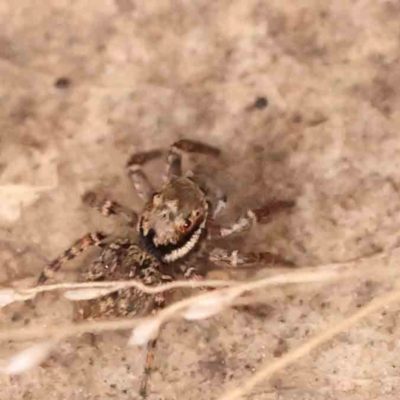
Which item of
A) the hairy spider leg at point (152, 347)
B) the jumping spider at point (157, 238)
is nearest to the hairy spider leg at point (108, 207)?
the jumping spider at point (157, 238)

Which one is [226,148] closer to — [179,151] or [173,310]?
[179,151]

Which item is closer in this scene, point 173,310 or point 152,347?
point 173,310

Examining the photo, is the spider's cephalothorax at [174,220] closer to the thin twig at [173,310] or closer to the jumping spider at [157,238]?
the jumping spider at [157,238]

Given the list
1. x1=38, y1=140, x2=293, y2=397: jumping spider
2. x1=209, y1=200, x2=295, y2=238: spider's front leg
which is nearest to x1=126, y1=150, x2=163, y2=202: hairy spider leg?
x1=38, y1=140, x2=293, y2=397: jumping spider

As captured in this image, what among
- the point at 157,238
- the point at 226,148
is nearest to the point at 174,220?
the point at 157,238

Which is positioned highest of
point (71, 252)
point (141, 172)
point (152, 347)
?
point (141, 172)

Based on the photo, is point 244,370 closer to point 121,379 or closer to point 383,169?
point 121,379

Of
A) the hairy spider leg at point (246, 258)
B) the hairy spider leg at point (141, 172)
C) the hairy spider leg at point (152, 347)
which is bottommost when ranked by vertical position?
the hairy spider leg at point (152, 347)
